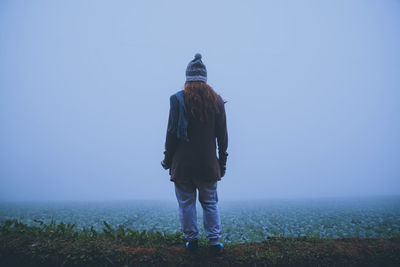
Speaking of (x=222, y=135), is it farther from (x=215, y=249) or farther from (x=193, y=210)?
(x=215, y=249)

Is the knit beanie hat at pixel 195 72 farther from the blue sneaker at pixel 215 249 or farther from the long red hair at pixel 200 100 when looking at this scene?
the blue sneaker at pixel 215 249

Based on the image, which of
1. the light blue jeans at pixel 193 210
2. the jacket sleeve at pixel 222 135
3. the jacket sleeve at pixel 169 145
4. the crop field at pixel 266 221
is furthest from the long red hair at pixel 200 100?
the crop field at pixel 266 221

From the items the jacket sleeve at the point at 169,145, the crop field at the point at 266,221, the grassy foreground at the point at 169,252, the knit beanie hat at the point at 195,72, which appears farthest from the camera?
the crop field at the point at 266,221

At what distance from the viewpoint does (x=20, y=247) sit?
2.68 m

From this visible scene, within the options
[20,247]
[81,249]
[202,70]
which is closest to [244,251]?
[81,249]

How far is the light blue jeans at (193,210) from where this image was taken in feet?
8.35

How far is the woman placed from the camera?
2553 millimetres

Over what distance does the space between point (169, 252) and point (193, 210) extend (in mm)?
604

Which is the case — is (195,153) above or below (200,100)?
below

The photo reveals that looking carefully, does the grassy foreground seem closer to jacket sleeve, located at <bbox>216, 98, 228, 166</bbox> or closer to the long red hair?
jacket sleeve, located at <bbox>216, 98, 228, 166</bbox>

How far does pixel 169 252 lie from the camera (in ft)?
8.38

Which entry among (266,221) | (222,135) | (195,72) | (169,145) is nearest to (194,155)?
(169,145)

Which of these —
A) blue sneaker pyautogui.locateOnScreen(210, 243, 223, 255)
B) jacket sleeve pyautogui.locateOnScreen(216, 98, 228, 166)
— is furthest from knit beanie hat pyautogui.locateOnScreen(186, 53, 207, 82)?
blue sneaker pyautogui.locateOnScreen(210, 243, 223, 255)

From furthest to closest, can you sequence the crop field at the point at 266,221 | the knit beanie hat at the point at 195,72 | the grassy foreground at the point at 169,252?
the crop field at the point at 266,221, the knit beanie hat at the point at 195,72, the grassy foreground at the point at 169,252
